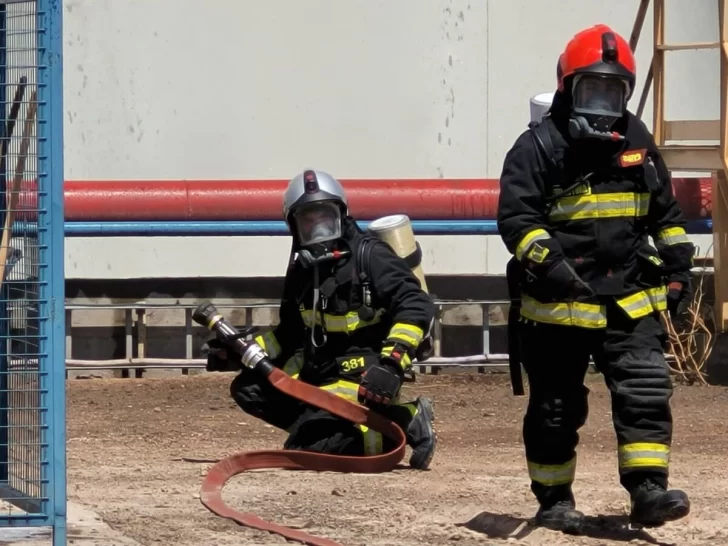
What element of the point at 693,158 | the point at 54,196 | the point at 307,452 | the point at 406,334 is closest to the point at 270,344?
the point at 307,452

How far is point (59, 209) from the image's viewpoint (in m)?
4.05

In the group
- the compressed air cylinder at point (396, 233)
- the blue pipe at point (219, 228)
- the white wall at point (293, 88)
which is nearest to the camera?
the compressed air cylinder at point (396, 233)

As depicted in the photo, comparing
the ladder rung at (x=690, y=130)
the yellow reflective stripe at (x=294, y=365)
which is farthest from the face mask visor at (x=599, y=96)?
the ladder rung at (x=690, y=130)

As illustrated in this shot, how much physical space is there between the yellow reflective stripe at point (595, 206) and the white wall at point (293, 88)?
4763 mm

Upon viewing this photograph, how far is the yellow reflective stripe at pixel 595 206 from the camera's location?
4738mm

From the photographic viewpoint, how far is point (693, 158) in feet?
27.4

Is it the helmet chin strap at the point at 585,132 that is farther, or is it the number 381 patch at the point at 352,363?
the number 381 patch at the point at 352,363

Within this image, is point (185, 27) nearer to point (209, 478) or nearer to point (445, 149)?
point (445, 149)

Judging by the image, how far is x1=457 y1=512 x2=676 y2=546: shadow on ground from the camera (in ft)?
15.7

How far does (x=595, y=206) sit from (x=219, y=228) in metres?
3.99

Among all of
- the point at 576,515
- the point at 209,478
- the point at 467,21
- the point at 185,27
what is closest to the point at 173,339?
the point at 185,27

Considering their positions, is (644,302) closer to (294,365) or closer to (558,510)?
(558,510)

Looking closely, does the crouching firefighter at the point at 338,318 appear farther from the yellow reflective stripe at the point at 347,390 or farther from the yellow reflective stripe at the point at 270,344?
the yellow reflective stripe at the point at 270,344

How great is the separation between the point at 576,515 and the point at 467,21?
17.1 feet
